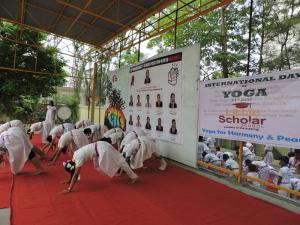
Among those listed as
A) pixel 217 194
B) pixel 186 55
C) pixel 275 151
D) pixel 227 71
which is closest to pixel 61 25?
pixel 186 55

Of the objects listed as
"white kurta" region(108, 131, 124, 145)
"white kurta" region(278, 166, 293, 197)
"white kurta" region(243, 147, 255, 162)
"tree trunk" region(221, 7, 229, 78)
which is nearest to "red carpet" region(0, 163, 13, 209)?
"white kurta" region(108, 131, 124, 145)

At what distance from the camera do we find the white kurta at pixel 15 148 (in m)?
4.44

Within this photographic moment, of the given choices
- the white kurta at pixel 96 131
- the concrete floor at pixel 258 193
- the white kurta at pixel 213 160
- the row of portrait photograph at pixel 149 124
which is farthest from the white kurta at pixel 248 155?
the white kurta at pixel 96 131

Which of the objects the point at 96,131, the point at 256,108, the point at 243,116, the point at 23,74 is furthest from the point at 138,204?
the point at 23,74

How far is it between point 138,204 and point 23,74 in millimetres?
10788

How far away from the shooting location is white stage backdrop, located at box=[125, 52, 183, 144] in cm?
576

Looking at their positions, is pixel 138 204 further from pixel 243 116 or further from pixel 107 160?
pixel 243 116

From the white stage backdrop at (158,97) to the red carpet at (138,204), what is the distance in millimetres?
1711

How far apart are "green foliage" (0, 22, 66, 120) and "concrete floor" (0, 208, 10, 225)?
9.07 metres

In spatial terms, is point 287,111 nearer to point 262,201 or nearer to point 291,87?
point 291,87

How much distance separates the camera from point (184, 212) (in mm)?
3170

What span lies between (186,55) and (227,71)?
481 centimetres

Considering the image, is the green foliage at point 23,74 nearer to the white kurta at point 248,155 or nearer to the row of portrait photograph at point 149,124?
the row of portrait photograph at point 149,124

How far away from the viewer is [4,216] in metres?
2.86
